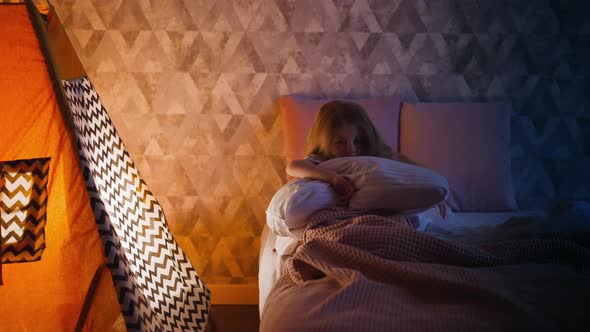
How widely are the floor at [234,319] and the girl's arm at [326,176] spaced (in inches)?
31.5

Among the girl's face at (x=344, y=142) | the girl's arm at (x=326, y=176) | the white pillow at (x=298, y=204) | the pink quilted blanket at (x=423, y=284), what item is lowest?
the pink quilted blanket at (x=423, y=284)

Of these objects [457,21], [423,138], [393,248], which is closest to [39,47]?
[393,248]

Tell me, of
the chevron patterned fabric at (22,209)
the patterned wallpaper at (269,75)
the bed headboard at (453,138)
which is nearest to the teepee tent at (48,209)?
the chevron patterned fabric at (22,209)

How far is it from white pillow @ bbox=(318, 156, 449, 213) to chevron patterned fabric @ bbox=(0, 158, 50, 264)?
3.25ft

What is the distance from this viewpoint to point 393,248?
100 centimetres

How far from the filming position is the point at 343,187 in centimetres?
135

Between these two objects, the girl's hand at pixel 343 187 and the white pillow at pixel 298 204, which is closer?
the white pillow at pixel 298 204

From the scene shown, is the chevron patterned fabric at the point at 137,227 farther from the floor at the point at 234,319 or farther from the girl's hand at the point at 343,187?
the girl's hand at the point at 343,187

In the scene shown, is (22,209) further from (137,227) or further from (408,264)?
(408,264)

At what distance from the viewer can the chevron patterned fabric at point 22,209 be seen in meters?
1.30

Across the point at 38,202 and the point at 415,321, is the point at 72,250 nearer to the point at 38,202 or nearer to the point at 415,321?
the point at 38,202

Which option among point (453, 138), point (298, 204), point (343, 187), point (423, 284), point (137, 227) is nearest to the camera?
point (423, 284)

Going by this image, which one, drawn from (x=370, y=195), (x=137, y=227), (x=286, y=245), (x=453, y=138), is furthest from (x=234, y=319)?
(x=453, y=138)

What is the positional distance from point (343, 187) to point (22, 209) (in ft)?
3.33
